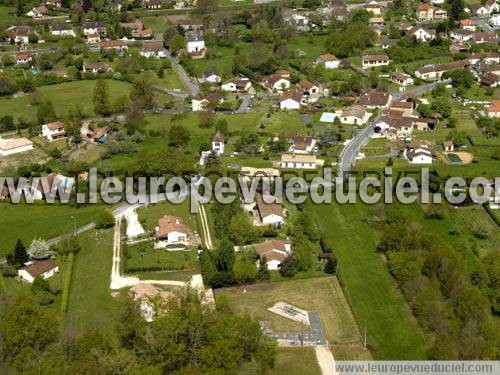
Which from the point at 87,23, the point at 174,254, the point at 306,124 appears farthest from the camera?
the point at 87,23

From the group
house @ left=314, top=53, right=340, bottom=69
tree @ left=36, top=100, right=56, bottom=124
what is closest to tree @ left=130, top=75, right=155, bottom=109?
tree @ left=36, top=100, right=56, bottom=124

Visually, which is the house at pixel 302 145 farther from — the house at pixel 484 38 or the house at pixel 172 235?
the house at pixel 484 38

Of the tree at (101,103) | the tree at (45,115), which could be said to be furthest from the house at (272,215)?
the tree at (45,115)

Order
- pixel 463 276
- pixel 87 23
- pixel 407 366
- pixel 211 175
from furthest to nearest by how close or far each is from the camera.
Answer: pixel 87 23 < pixel 211 175 < pixel 463 276 < pixel 407 366

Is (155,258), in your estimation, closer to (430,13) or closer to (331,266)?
(331,266)

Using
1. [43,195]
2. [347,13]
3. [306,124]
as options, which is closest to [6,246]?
[43,195]

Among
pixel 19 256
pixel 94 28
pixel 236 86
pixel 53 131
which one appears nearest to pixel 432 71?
pixel 236 86

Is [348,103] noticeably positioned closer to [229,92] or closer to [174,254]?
[229,92]
